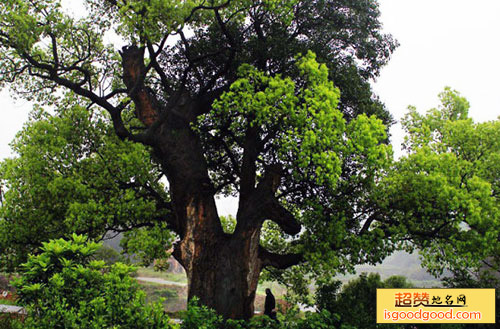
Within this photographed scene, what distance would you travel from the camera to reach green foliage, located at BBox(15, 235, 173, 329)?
5.89 m

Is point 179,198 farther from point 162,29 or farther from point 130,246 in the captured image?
point 162,29

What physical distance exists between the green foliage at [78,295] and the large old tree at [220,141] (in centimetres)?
628

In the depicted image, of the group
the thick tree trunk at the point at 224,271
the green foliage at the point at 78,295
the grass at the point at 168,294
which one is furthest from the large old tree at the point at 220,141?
the grass at the point at 168,294

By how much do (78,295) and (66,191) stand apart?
27.9ft

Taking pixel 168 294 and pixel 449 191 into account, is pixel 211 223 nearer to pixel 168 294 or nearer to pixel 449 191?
pixel 449 191

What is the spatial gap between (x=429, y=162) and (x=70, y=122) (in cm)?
1302

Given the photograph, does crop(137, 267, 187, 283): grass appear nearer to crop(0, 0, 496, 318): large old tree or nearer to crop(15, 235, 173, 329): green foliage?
crop(0, 0, 496, 318): large old tree

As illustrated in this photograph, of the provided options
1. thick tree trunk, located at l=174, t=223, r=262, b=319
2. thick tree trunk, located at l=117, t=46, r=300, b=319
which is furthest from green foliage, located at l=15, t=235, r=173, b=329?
thick tree trunk, located at l=117, t=46, r=300, b=319

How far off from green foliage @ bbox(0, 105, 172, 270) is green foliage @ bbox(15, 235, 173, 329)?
7.02 metres

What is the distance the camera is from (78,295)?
242 inches

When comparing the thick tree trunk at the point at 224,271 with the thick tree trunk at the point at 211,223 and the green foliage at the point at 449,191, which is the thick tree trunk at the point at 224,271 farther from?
the green foliage at the point at 449,191

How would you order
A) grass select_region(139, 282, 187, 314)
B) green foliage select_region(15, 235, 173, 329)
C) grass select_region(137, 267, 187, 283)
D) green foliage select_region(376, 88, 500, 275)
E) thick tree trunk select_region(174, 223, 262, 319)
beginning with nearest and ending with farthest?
1. green foliage select_region(15, 235, 173, 329)
2. green foliage select_region(376, 88, 500, 275)
3. thick tree trunk select_region(174, 223, 262, 319)
4. grass select_region(139, 282, 187, 314)
5. grass select_region(137, 267, 187, 283)

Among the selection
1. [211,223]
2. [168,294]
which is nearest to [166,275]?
[168,294]

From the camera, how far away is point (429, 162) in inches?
455
